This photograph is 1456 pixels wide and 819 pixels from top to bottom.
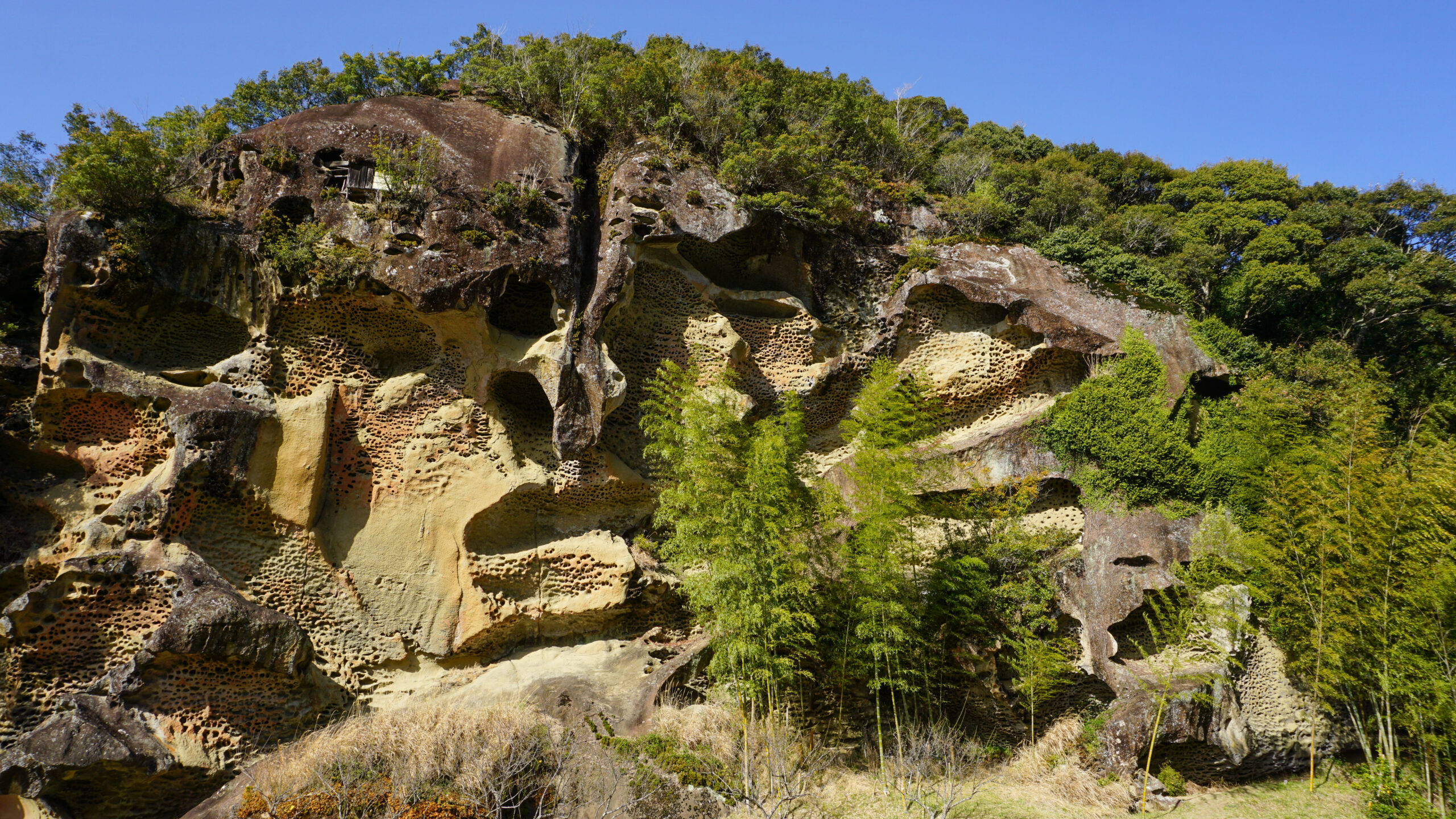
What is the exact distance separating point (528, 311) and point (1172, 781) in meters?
12.7

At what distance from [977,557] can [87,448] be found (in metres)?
13.9

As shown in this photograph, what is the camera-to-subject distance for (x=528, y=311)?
13938 millimetres

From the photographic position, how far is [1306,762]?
480 inches

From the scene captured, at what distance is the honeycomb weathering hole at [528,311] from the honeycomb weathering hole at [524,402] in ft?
2.71

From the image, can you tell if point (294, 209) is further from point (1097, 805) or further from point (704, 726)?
point (1097, 805)

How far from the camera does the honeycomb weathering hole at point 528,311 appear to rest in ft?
45.2

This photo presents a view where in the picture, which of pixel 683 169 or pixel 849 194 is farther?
pixel 849 194


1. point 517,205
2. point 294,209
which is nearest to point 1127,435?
point 517,205

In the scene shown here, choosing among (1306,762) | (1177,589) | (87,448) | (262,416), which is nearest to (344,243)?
(262,416)

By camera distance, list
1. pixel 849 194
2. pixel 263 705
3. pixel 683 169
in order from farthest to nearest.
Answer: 1. pixel 849 194
2. pixel 683 169
3. pixel 263 705

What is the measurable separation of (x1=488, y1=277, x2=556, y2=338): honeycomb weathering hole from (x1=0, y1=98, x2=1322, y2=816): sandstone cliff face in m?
0.04

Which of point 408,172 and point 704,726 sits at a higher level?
point 408,172

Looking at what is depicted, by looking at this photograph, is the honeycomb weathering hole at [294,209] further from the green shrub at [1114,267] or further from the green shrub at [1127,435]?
the green shrub at [1114,267]

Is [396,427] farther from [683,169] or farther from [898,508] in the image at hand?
[898,508]
